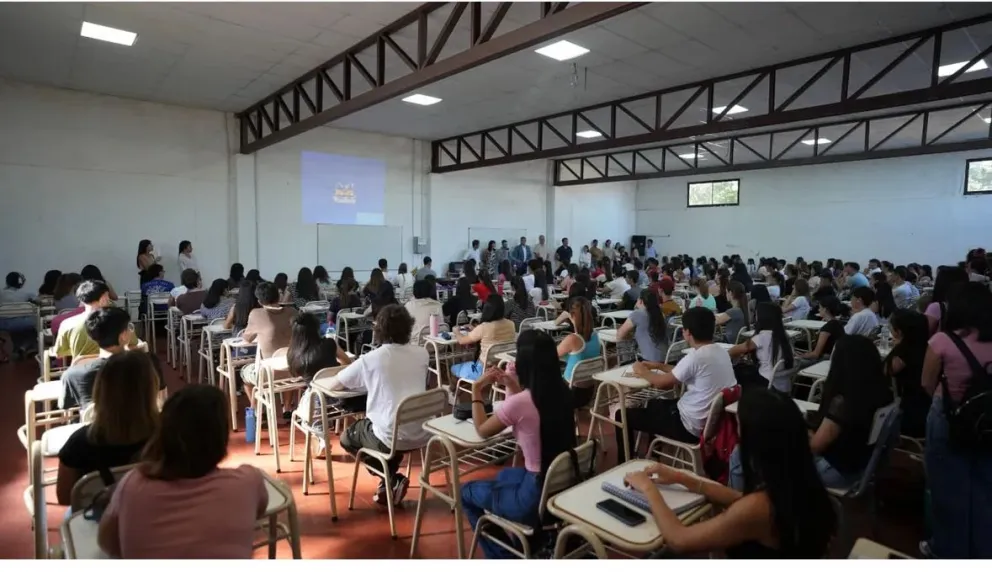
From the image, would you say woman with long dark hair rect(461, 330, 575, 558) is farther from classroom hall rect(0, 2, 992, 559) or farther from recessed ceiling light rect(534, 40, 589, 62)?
recessed ceiling light rect(534, 40, 589, 62)

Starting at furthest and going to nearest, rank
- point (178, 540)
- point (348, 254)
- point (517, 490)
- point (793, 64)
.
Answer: point (348, 254), point (793, 64), point (517, 490), point (178, 540)

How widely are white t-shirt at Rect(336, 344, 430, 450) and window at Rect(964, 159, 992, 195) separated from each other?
1425cm

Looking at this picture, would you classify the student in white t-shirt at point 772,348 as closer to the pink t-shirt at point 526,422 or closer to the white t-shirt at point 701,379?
the white t-shirt at point 701,379

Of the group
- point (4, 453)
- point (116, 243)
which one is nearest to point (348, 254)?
point (116, 243)

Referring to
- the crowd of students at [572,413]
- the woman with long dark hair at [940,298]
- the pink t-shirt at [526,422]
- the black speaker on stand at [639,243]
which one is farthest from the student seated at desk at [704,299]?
the black speaker on stand at [639,243]

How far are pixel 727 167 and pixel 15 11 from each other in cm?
1108

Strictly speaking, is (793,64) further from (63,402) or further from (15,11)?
(15,11)

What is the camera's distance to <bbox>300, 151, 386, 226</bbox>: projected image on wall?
10.4 metres

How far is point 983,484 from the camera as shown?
2.37 meters

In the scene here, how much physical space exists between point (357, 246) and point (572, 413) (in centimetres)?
957

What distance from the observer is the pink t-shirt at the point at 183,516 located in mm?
1408

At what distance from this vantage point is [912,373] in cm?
322

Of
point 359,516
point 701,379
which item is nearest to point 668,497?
point 701,379

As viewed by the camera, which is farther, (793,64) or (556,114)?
(556,114)
